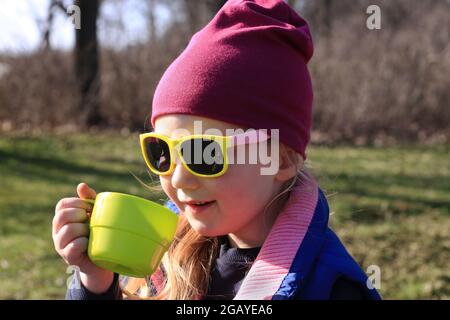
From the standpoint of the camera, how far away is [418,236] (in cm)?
549

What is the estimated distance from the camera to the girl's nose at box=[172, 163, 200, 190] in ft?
6.12

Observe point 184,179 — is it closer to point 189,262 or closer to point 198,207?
point 198,207

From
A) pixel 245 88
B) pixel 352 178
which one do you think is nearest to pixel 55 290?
pixel 245 88

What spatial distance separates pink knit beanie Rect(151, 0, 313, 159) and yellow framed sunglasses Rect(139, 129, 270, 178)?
0.22 feet

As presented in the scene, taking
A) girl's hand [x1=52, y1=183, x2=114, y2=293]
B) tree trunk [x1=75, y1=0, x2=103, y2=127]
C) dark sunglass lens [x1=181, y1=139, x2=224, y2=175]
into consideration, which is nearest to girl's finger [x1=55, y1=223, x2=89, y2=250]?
girl's hand [x1=52, y1=183, x2=114, y2=293]

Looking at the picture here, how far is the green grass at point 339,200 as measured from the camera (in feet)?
15.3

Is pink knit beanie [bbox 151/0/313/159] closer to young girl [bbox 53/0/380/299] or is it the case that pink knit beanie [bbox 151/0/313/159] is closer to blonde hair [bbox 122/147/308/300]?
young girl [bbox 53/0/380/299]

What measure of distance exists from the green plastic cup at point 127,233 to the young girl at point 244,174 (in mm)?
73

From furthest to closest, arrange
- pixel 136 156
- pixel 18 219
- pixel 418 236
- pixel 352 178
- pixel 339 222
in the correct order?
pixel 136 156, pixel 352 178, pixel 18 219, pixel 339 222, pixel 418 236

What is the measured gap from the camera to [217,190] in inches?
73.1

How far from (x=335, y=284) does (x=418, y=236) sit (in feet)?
12.9

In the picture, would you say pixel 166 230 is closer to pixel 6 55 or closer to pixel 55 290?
pixel 55 290

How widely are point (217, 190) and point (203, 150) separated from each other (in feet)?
0.45

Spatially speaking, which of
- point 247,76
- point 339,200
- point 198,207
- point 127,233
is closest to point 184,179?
point 198,207
